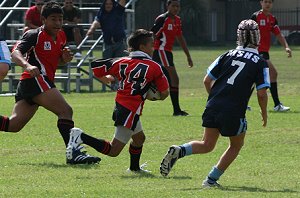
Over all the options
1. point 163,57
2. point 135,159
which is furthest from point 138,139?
point 163,57

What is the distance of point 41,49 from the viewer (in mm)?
11422

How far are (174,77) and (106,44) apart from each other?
5.20m

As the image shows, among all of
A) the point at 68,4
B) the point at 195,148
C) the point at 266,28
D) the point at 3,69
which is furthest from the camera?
the point at 68,4

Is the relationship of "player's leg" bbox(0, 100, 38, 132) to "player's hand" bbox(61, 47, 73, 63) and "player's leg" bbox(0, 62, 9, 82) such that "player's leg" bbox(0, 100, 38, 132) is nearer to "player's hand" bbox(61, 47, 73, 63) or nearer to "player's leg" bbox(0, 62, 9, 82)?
"player's hand" bbox(61, 47, 73, 63)

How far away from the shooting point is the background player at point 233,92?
9.23 m

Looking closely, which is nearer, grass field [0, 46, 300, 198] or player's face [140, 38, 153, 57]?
grass field [0, 46, 300, 198]

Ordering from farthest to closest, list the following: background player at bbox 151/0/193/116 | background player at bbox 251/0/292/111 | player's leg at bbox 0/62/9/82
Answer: background player at bbox 251/0/292/111 → background player at bbox 151/0/193/116 → player's leg at bbox 0/62/9/82

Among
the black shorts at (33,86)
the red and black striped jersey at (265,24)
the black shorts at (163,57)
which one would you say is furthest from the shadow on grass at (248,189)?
the red and black striped jersey at (265,24)

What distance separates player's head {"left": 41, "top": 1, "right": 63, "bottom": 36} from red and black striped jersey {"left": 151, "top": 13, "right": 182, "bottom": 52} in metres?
6.81

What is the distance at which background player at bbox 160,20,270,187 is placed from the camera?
9.23 meters

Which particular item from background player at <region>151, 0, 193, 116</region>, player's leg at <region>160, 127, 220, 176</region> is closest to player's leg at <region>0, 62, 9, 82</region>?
player's leg at <region>160, 127, 220, 176</region>

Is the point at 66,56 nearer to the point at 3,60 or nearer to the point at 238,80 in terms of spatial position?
the point at 3,60

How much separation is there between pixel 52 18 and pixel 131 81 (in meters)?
1.63

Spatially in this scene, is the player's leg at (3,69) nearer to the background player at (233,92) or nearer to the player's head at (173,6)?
the background player at (233,92)
